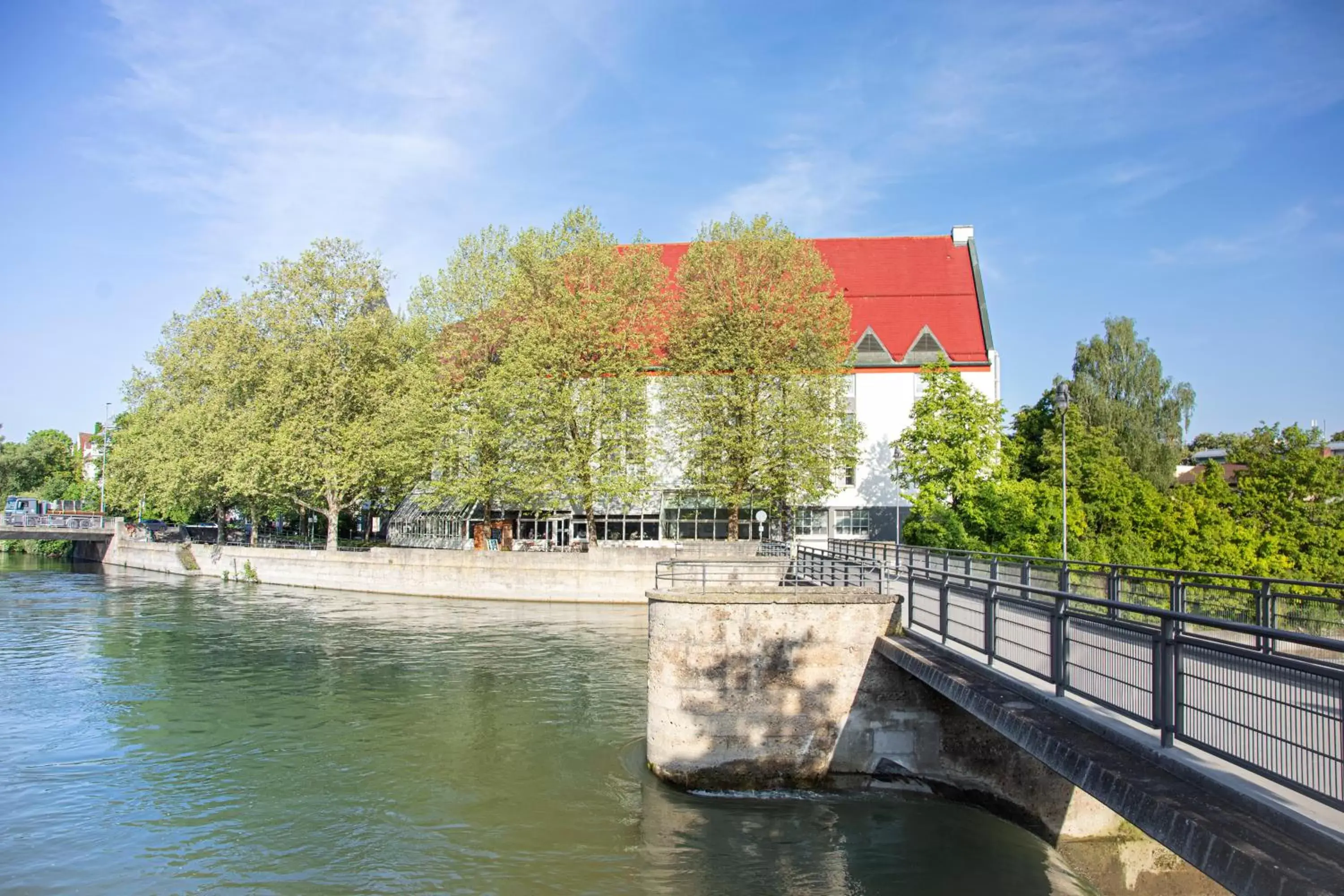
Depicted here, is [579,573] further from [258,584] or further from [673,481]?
[258,584]

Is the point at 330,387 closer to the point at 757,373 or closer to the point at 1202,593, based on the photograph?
the point at 757,373

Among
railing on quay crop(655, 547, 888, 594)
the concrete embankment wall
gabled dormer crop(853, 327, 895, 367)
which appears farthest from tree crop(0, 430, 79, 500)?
railing on quay crop(655, 547, 888, 594)

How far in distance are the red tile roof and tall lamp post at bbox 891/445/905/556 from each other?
21.8ft

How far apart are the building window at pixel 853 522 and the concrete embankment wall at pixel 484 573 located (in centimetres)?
1318

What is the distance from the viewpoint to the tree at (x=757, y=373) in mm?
46281

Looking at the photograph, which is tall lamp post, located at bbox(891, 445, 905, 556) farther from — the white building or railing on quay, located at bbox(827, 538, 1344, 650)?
railing on quay, located at bbox(827, 538, 1344, 650)

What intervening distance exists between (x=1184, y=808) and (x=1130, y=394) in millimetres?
60991

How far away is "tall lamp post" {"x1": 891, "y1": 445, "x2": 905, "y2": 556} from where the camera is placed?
4831 cm

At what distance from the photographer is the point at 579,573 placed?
4409 centimetres

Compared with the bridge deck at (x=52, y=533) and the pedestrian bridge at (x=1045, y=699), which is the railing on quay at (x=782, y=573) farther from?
Answer: the bridge deck at (x=52, y=533)

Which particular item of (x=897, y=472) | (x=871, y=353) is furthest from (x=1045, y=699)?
(x=871, y=353)

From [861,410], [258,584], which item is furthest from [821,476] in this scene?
[258,584]

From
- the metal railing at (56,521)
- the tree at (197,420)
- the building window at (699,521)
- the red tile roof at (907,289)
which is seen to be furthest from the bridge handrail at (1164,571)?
the metal railing at (56,521)

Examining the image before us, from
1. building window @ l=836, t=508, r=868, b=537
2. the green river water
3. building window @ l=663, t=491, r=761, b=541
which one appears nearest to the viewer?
the green river water
